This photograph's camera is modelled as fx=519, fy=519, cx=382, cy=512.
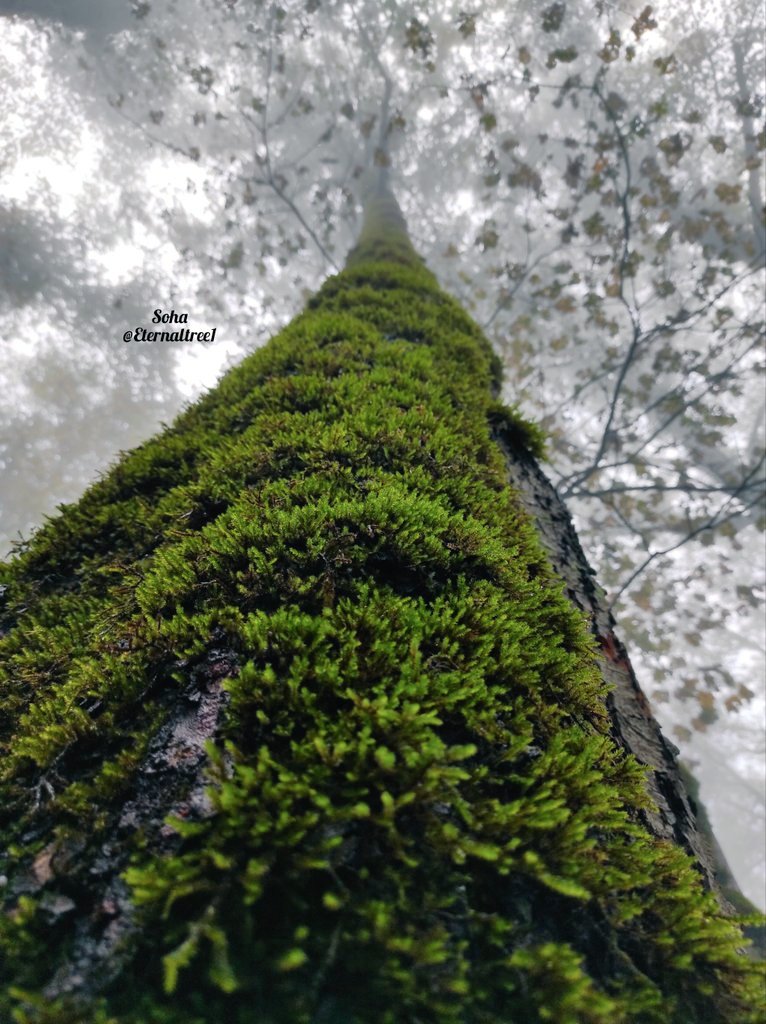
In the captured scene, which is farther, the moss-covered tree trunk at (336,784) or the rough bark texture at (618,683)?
the rough bark texture at (618,683)

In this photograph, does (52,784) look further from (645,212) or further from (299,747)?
(645,212)

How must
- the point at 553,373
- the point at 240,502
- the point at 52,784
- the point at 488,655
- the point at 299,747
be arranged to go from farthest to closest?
the point at 553,373 → the point at 240,502 → the point at 488,655 → the point at 52,784 → the point at 299,747

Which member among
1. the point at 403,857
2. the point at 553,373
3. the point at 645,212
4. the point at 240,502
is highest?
the point at 553,373

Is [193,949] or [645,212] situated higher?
[645,212]

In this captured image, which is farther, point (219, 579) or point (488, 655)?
point (219, 579)

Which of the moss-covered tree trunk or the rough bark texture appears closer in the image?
the moss-covered tree trunk

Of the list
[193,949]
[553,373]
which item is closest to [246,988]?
[193,949]

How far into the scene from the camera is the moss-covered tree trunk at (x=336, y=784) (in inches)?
36.5

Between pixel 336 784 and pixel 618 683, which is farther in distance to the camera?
pixel 618 683

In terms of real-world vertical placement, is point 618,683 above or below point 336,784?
above

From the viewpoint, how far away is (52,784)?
4.27 feet

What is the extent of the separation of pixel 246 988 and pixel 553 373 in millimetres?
22318

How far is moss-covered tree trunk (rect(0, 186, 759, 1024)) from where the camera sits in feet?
3.05

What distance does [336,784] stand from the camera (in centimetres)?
111
